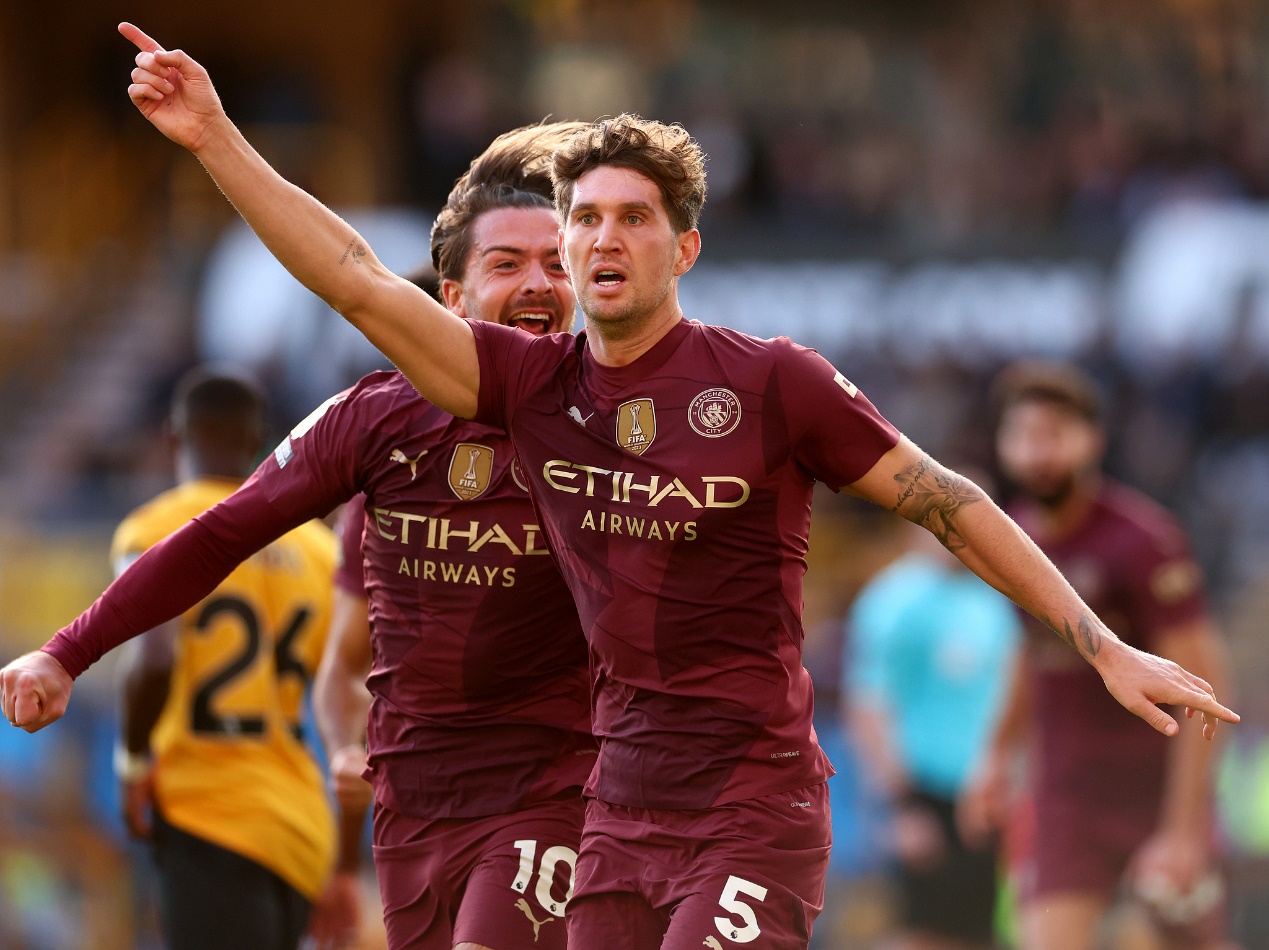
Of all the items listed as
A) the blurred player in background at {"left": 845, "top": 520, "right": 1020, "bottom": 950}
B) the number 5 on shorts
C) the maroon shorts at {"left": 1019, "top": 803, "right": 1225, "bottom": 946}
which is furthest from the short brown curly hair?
the blurred player in background at {"left": 845, "top": 520, "right": 1020, "bottom": 950}

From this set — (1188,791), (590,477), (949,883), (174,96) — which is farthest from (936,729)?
(174,96)

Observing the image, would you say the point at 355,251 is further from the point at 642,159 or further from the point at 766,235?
the point at 766,235

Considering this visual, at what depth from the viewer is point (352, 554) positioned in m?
5.56

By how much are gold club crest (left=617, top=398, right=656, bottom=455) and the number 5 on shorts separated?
3.27 ft

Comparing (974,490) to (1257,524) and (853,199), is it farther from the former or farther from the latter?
(853,199)

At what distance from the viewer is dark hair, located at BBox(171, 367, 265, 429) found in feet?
22.3

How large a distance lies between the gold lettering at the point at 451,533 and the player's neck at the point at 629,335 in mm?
649

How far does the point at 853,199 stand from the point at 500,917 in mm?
15534

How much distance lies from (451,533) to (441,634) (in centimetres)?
27

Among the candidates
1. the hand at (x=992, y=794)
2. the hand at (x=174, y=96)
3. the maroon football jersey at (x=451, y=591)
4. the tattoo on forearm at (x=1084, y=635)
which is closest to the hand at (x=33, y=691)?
the maroon football jersey at (x=451, y=591)

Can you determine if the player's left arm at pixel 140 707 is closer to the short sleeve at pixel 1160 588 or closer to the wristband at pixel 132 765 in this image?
the wristband at pixel 132 765

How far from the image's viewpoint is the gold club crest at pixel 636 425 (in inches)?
169

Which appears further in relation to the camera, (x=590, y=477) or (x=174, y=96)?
(x=590, y=477)

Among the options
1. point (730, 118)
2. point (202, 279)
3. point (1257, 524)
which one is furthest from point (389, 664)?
point (730, 118)
